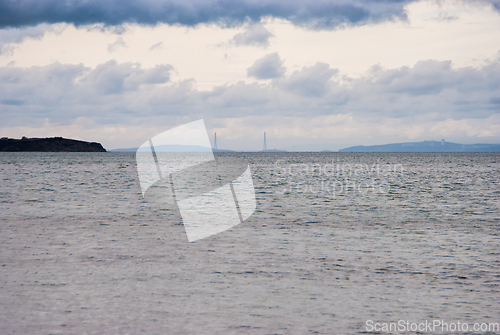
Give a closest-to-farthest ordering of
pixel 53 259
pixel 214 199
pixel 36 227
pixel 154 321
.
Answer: pixel 154 321, pixel 53 259, pixel 36 227, pixel 214 199

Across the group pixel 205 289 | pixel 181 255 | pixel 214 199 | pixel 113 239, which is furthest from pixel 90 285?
pixel 214 199

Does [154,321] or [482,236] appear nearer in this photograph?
[154,321]

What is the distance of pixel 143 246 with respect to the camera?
1998 centimetres

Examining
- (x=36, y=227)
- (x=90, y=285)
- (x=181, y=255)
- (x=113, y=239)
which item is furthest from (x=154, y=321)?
(x=36, y=227)

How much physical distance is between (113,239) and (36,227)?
6.96m

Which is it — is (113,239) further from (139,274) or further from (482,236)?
(482,236)

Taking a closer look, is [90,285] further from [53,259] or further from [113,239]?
[113,239]

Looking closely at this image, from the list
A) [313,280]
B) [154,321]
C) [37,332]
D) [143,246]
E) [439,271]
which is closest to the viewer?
[37,332]

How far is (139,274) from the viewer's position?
15.1m

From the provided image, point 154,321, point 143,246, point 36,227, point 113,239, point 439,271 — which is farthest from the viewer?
point 36,227

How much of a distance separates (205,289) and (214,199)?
32.3m

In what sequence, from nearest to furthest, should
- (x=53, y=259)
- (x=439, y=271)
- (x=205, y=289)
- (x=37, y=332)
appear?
(x=37, y=332) < (x=205, y=289) < (x=439, y=271) < (x=53, y=259)

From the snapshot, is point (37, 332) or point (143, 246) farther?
point (143, 246)

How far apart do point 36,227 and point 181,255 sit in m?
12.4
